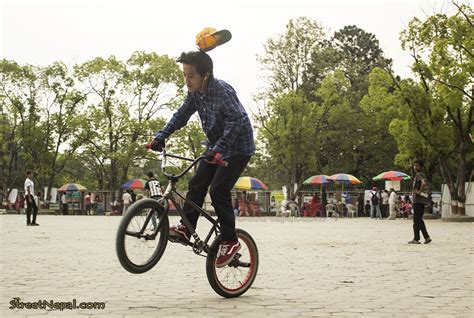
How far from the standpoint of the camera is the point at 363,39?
60.1 meters

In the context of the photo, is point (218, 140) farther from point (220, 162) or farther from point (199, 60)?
point (199, 60)

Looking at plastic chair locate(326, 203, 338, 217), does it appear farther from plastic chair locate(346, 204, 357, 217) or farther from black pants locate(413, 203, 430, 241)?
→ black pants locate(413, 203, 430, 241)

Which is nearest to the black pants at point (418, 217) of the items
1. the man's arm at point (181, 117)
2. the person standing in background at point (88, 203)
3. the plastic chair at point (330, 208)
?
the man's arm at point (181, 117)

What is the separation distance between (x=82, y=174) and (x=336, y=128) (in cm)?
4293

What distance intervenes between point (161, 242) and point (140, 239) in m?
0.23

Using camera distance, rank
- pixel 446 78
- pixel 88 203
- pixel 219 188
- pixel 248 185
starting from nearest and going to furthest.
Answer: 1. pixel 219 188
2. pixel 446 78
3. pixel 248 185
4. pixel 88 203

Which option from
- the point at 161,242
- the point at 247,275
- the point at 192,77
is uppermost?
the point at 192,77

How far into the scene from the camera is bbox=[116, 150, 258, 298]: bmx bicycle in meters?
4.92

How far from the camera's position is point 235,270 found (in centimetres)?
577

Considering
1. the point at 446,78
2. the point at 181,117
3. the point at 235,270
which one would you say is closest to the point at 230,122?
the point at 181,117

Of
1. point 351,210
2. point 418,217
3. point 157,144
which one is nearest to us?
point 157,144

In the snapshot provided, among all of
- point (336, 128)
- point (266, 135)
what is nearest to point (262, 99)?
point (266, 135)

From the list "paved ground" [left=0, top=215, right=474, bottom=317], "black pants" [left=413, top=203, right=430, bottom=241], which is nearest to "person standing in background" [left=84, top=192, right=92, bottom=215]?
"black pants" [left=413, top=203, right=430, bottom=241]

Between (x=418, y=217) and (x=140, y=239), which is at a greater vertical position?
(x=418, y=217)
